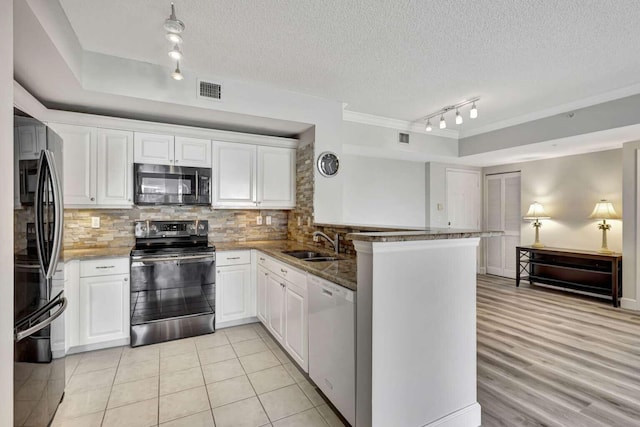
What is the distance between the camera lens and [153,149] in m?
3.27

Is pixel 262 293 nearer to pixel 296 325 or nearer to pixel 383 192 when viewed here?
pixel 296 325

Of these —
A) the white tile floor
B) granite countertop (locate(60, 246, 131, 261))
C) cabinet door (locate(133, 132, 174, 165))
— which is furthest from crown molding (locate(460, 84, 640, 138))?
granite countertop (locate(60, 246, 131, 261))

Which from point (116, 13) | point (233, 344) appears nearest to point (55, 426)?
point (233, 344)

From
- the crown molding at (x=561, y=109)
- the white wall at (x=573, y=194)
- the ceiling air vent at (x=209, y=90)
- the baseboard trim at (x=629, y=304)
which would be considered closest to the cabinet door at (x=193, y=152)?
the ceiling air vent at (x=209, y=90)

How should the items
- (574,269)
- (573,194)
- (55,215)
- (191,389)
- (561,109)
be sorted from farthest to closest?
1. (573,194)
2. (574,269)
3. (561,109)
4. (191,389)
5. (55,215)

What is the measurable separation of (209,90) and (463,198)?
5.25 metres

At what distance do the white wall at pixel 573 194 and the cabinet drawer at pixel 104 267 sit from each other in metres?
6.32

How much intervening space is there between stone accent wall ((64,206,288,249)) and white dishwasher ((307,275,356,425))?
214cm

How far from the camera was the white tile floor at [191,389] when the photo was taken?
1.96 meters

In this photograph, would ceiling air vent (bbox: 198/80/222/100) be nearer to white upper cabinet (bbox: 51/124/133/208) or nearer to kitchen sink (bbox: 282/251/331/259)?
white upper cabinet (bbox: 51/124/133/208)

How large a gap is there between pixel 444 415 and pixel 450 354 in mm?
357

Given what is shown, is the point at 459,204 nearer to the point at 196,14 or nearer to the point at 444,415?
the point at 444,415

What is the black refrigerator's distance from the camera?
56.1 inches

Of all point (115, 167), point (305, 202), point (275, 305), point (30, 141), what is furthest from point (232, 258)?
point (30, 141)
